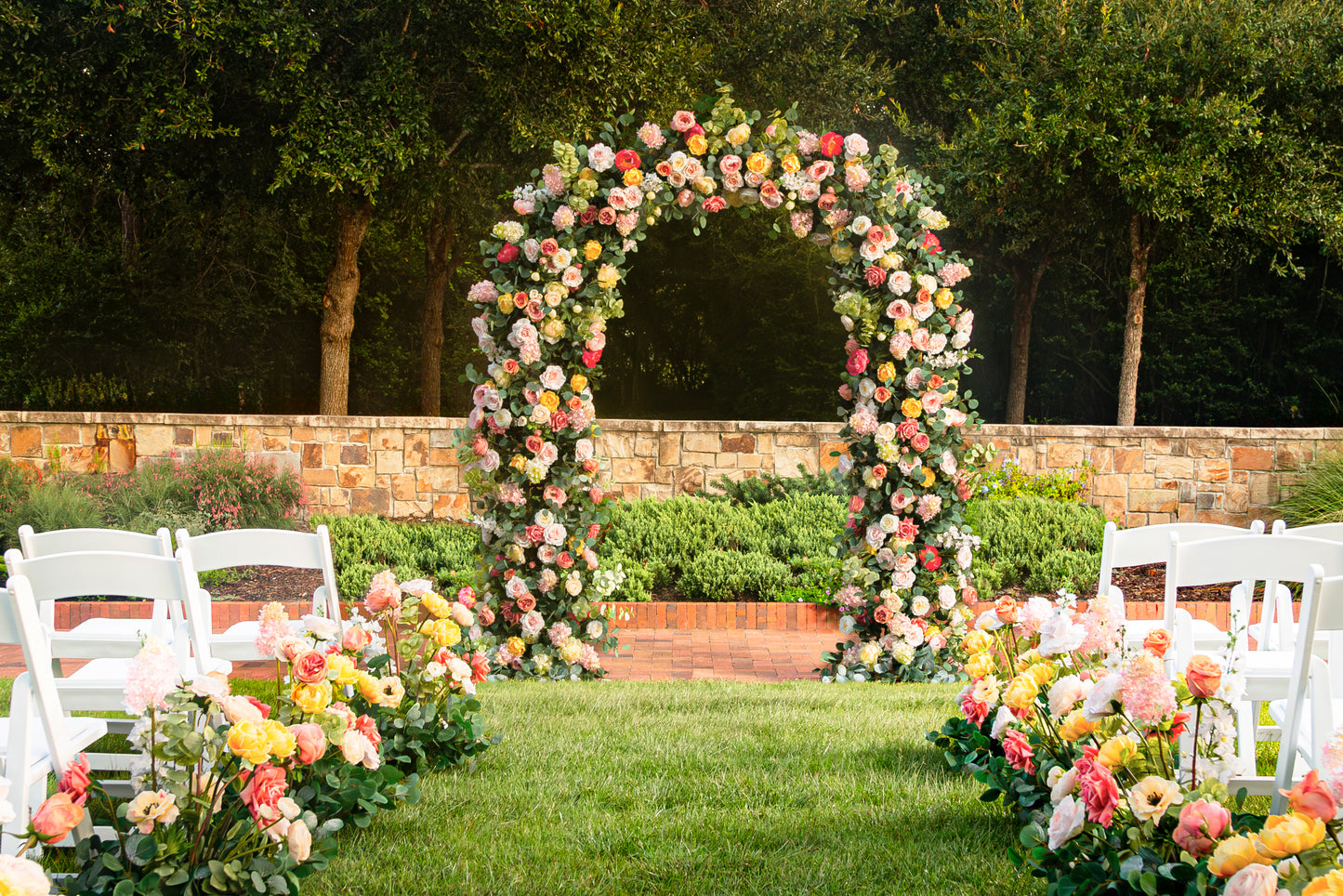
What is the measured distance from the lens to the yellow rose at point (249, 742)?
1.96m

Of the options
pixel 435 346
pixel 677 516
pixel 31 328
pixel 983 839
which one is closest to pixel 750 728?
pixel 983 839

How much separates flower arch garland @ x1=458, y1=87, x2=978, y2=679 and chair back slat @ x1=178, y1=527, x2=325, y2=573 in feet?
5.82

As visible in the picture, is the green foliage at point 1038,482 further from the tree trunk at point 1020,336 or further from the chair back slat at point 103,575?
the chair back slat at point 103,575

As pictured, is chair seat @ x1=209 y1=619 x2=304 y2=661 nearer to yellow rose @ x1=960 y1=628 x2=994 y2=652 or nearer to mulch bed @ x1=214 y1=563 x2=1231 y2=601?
yellow rose @ x1=960 y1=628 x2=994 y2=652

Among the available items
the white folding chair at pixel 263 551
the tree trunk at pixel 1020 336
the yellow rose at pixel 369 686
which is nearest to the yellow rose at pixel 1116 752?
the yellow rose at pixel 369 686

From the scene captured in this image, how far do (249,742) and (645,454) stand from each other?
7147 millimetres

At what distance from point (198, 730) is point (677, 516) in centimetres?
572

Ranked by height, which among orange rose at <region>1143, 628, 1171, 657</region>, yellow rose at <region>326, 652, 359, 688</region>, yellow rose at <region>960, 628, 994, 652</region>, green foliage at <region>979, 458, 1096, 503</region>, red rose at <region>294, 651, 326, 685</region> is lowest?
yellow rose at <region>326, 652, 359, 688</region>

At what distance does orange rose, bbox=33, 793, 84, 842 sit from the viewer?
1.69 meters

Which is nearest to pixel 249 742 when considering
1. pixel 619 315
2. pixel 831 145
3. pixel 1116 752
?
pixel 1116 752

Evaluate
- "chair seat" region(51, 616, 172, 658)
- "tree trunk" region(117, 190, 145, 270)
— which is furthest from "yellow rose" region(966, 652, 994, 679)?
"tree trunk" region(117, 190, 145, 270)

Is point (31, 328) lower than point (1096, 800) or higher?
higher

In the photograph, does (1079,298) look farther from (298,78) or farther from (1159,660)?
(1159,660)

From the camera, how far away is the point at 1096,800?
1731mm
